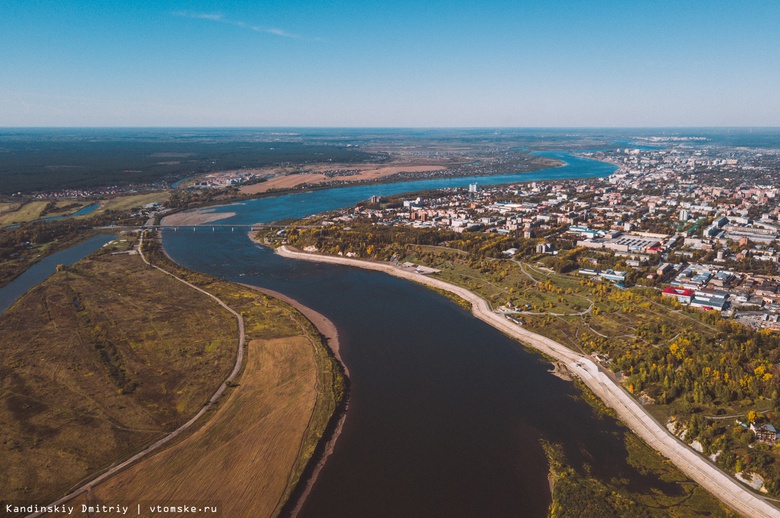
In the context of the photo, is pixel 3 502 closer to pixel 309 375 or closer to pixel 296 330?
pixel 309 375

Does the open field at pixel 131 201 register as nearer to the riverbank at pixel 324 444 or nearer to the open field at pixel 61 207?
the open field at pixel 61 207

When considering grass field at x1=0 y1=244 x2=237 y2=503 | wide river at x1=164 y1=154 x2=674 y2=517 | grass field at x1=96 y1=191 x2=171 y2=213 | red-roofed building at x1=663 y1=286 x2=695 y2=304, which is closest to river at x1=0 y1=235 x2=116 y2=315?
grass field at x1=0 y1=244 x2=237 y2=503

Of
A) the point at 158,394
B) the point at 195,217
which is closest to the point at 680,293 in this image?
the point at 158,394

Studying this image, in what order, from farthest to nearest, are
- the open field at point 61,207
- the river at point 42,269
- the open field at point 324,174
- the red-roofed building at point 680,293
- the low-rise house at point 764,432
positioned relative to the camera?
the open field at point 324,174, the open field at point 61,207, the river at point 42,269, the red-roofed building at point 680,293, the low-rise house at point 764,432

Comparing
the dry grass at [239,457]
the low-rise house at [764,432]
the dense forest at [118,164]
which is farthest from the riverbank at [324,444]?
the dense forest at [118,164]

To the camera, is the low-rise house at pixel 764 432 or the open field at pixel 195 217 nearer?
the low-rise house at pixel 764 432

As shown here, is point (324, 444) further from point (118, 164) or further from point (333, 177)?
point (118, 164)
